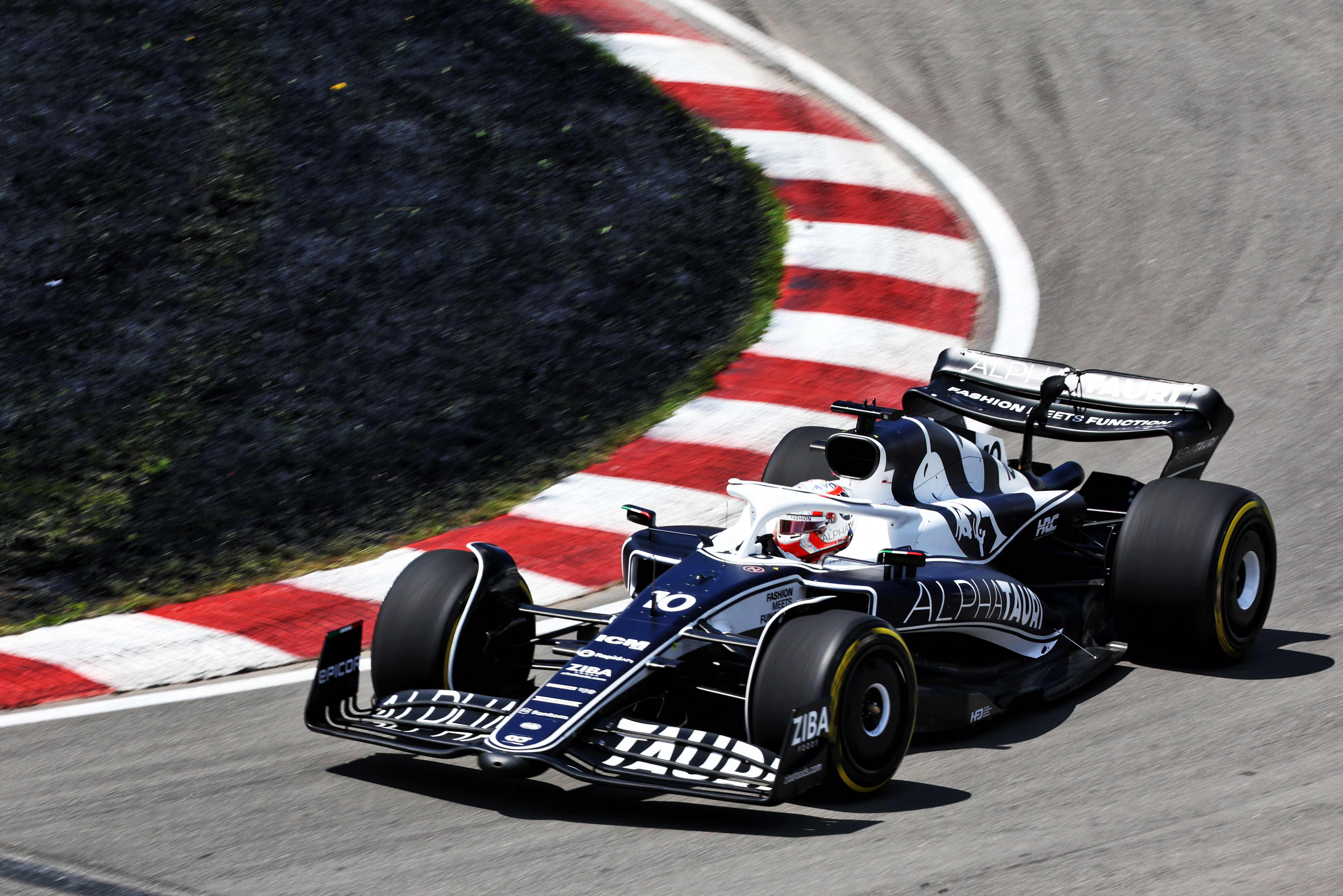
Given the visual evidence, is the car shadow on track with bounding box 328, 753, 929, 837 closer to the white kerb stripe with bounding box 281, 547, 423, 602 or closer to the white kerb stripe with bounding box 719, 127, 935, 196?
the white kerb stripe with bounding box 281, 547, 423, 602

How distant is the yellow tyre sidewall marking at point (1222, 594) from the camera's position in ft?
20.7

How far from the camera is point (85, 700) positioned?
6.44m

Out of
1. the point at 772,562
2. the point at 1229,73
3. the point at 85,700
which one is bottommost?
the point at 85,700

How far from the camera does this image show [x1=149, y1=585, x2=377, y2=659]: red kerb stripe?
7059 mm

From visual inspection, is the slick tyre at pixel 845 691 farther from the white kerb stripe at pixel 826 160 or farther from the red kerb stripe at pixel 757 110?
the red kerb stripe at pixel 757 110

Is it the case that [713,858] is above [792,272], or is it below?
below

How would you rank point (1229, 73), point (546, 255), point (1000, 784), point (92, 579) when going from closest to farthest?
point (1000, 784) → point (92, 579) → point (546, 255) → point (1229, 73)

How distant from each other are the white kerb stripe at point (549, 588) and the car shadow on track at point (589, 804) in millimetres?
1809

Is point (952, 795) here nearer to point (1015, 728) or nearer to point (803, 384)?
point (1015, 728)

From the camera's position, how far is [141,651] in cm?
691

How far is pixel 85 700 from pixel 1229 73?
10.3 meters

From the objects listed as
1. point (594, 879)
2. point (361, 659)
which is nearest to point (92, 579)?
point (361, 659)

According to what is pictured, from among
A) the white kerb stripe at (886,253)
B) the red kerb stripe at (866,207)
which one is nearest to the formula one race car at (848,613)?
the white kerb stripe at (886,253)

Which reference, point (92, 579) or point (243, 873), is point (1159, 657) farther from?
point (92, 579)
